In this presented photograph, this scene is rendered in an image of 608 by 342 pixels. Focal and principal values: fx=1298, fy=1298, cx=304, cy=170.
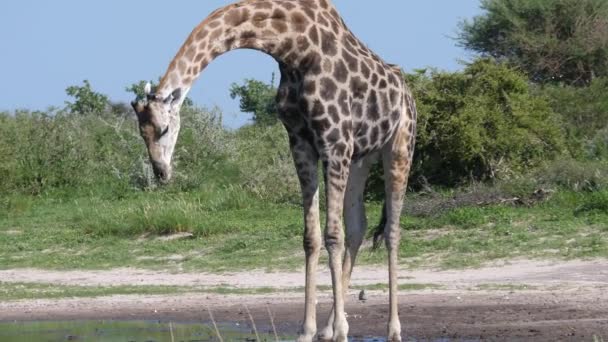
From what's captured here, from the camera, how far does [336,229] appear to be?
7.72 metres

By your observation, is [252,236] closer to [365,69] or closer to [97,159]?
[365,69]

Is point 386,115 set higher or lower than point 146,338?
higher

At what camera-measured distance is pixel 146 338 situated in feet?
29.1

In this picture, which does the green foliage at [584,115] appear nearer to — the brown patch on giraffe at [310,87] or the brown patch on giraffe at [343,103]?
the brown patch on giraffe at [343,103]

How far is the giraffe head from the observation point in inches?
248

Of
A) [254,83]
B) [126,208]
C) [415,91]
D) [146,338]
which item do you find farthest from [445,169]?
[254,83]

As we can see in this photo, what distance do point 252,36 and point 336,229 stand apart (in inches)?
49.9

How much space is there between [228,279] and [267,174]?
22.6 ft

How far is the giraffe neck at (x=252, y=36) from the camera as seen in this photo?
261 inches

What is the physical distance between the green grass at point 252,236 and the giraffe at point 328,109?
379 cm

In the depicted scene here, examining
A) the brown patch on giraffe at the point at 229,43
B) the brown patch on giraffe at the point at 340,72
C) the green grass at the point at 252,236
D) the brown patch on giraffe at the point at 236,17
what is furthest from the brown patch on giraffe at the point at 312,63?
the green grass at the point at 252,236

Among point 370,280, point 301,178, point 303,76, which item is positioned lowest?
point 370,280

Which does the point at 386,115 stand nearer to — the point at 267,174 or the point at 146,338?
the point at 146,338

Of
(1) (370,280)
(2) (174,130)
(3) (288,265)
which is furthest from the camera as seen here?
(3) (288,265)
